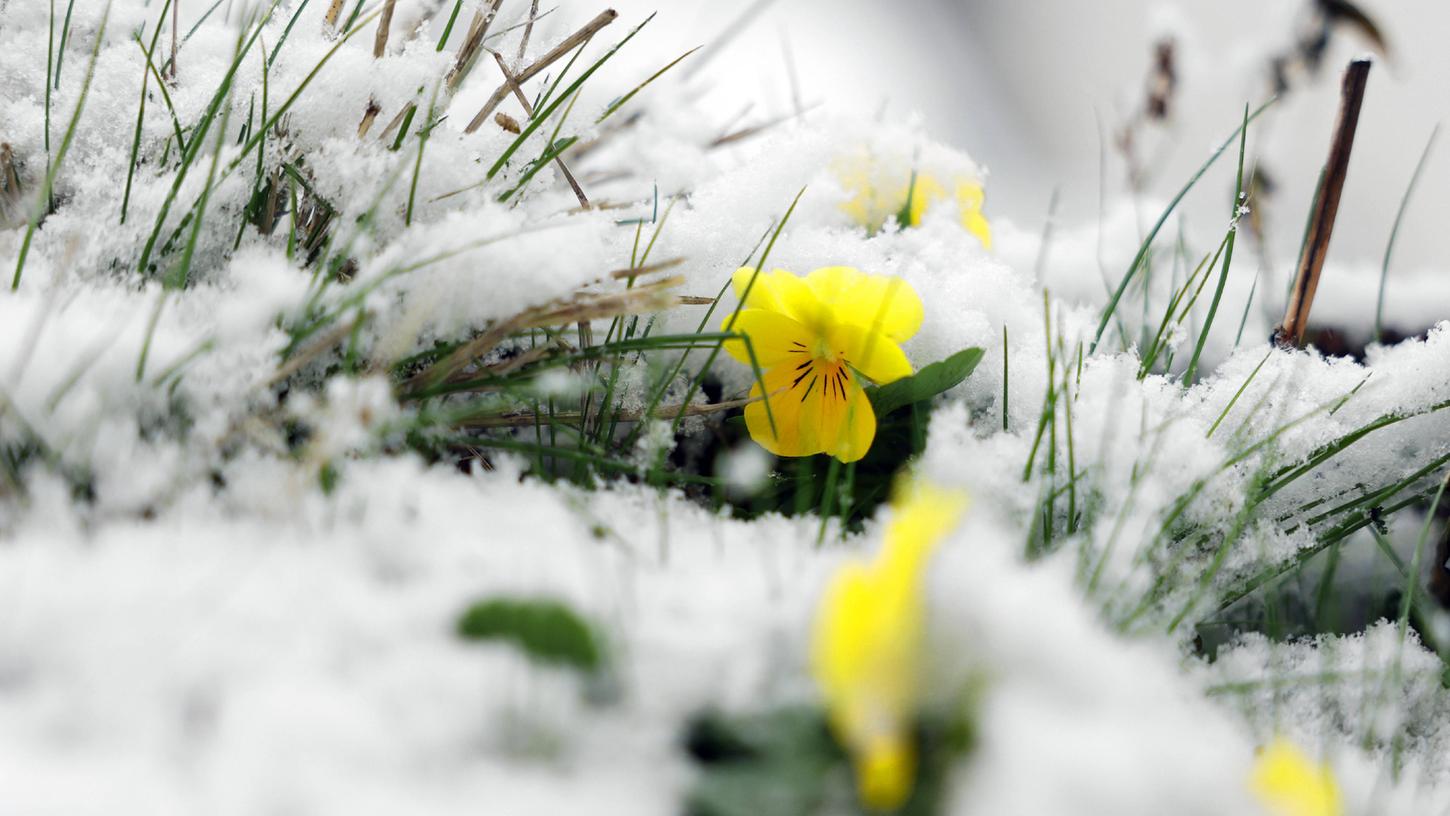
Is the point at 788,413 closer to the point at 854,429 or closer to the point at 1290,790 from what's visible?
the point at 854,429

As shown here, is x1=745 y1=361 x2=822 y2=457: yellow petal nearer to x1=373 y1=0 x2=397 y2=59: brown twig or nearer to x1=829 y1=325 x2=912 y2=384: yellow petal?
x1=829 y1=325 x2=912 y2=384: yellow petal

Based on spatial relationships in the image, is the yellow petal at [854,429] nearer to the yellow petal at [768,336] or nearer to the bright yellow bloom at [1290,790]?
the yellow petal at [768,336]

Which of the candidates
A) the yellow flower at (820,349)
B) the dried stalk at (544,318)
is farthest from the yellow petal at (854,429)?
the dried stalk at (544,318)

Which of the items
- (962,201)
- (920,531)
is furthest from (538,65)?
(920,531)

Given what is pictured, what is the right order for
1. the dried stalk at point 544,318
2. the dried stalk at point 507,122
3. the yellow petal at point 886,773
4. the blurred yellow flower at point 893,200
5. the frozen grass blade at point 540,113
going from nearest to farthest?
the yellow petal at point 886,773 → the dried stalk at point 544,318 → the frozen grass blade at point 540,113 → the dried stalk at point 507,122 → the blurred yellow flower at point 893,200

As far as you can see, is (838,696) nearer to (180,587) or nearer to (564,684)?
(564,684)
